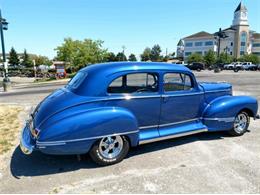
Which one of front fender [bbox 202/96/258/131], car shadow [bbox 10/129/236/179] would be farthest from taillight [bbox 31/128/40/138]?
front fender [bbox 202/96/258/131]

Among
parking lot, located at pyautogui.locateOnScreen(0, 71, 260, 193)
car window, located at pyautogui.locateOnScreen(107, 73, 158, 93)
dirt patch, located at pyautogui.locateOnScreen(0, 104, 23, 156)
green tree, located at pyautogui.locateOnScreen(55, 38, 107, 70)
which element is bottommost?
parking lot, located at pyautogui.locateOnScreen(0, 71, 260, 193)

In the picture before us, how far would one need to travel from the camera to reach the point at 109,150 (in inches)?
154

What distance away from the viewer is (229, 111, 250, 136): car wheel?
5219mm

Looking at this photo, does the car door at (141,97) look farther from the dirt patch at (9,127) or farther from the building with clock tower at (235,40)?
the building with clock tower at (235,40)

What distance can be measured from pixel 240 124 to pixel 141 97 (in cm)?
283

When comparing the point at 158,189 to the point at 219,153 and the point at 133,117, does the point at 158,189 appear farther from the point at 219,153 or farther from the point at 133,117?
the point at 219,153

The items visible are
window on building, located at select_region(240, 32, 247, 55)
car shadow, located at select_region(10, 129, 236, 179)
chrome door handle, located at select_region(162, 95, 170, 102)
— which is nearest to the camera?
car shadow, located at select_region(10, 129, 236, 179)

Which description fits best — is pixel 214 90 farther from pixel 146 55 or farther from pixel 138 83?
pixel 146 55

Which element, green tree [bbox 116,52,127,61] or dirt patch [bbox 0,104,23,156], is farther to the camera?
green tree [bbox 116,52,127,61]

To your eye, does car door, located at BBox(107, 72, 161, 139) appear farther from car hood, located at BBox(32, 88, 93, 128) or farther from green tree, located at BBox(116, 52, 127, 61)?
green tree, located at BBox(116, 52, 127, 61)

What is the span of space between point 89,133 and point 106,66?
4.25ft

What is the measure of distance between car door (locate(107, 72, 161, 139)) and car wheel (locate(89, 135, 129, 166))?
432 millimetres

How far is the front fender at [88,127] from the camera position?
3.40 metres

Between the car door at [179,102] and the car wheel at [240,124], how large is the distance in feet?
3.34
